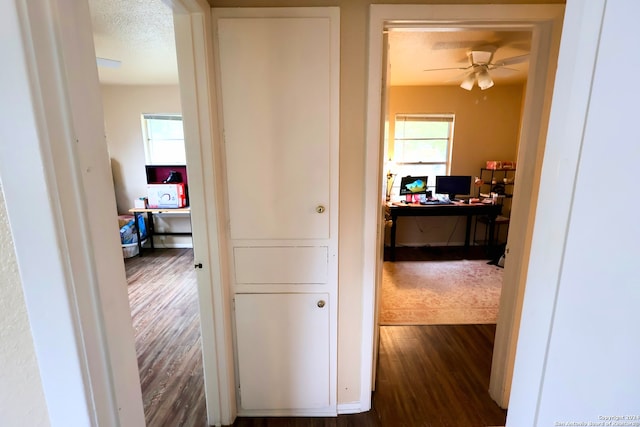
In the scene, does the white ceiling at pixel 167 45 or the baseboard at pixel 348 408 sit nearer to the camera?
the baseboard at pixel 348 408

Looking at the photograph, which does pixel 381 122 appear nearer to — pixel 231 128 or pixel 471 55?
pixel 231 128

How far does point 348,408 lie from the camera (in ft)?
5.54

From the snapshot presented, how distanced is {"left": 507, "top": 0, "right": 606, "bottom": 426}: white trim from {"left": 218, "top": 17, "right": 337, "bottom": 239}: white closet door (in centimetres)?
99

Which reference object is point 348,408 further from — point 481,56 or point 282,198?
point 481,56

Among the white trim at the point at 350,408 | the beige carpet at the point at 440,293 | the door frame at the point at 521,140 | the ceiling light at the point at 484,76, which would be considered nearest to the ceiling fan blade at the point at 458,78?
the ceiling light at the point at 484,76

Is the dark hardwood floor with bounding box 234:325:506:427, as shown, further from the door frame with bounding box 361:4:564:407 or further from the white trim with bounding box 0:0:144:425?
the white trim with bounding box 0:0:144:425

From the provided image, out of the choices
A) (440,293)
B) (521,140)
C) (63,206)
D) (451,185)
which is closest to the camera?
(63,206)

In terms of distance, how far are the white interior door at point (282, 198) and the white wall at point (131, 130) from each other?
3437mm

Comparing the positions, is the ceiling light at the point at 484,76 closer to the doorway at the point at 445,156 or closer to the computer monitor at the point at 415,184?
the doorway at the point at 445,156

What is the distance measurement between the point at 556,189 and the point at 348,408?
1.73 metres

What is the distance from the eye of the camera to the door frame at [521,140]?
4.30ft

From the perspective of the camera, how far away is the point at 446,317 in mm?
2709

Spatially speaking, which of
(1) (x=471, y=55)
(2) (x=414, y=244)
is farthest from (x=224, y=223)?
(2) (x=414, y=244)

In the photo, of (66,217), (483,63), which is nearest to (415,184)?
(483,63)
